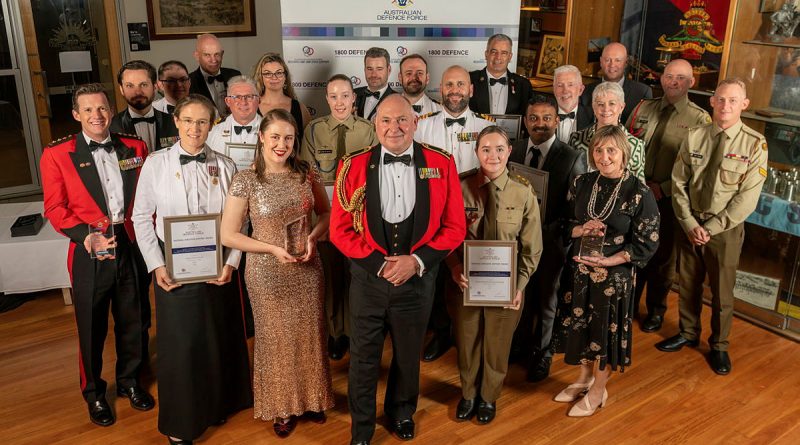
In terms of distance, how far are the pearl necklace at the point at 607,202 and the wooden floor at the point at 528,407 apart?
3.61 ft

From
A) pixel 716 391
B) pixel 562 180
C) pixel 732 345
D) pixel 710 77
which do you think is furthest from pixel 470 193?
pixel 710 77

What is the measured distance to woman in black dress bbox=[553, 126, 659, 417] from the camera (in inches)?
128

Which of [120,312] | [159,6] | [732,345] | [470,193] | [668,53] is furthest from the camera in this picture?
[159,6]

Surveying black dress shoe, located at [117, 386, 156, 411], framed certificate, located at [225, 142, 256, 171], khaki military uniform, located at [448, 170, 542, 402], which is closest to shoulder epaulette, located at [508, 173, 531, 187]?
khaki military uniform, located at [448, 170, 542, 402]

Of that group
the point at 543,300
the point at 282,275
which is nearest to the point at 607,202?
the point at 543,300

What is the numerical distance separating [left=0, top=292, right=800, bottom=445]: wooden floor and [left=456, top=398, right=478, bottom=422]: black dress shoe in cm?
4

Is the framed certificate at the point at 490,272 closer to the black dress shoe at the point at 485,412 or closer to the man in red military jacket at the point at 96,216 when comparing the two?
the black dress shoe at the point at 485,412

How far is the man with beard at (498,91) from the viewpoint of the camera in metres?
4.85

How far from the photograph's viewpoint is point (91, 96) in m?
3.14

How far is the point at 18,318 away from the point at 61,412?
4.54 ft

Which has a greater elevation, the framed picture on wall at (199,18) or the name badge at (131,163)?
the framed picture on wall at (199,18)

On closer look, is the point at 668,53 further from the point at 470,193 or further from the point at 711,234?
the point at 470,193

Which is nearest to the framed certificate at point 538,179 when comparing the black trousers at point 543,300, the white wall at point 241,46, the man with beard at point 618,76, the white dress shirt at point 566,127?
the black trousers at point 543,300

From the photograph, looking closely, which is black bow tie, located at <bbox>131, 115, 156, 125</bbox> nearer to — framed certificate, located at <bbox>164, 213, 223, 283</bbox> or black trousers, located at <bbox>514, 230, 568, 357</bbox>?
framed certificate, located at <bbox>164, 213, 223, 283</bbox>
